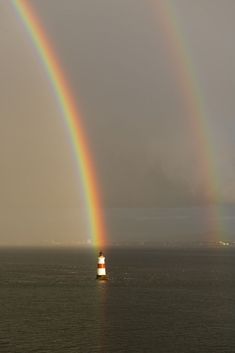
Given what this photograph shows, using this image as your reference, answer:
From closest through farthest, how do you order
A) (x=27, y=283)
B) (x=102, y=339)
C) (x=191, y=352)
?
(x=191, y=352) → (x=102, y=339) → (x=27, y=283)

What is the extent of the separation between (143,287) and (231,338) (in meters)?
54.2

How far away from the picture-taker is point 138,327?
6350 cm

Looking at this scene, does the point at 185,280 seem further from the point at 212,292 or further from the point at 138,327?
the point at 138,327

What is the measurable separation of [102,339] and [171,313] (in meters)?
19.3

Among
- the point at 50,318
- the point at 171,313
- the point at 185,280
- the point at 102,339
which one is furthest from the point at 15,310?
the point at 185,280

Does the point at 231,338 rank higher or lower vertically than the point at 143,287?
lower

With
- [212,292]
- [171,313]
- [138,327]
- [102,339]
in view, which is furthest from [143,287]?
[102,339]

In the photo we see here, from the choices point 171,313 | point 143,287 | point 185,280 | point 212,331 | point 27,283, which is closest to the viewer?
→ point 212,331

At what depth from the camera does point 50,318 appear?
6950 centimetres

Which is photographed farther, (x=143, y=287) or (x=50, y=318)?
(x=143, y=287)

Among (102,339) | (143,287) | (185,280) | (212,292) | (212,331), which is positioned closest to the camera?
(102,339)

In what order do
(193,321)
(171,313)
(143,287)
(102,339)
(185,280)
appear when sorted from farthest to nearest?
1. (185,280)
2. (143,287)
3. (171,313)
4. (193,321)
5. (102,339)

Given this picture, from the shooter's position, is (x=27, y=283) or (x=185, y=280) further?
(x=185, y=280)

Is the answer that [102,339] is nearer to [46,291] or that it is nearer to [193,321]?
[193,321]
